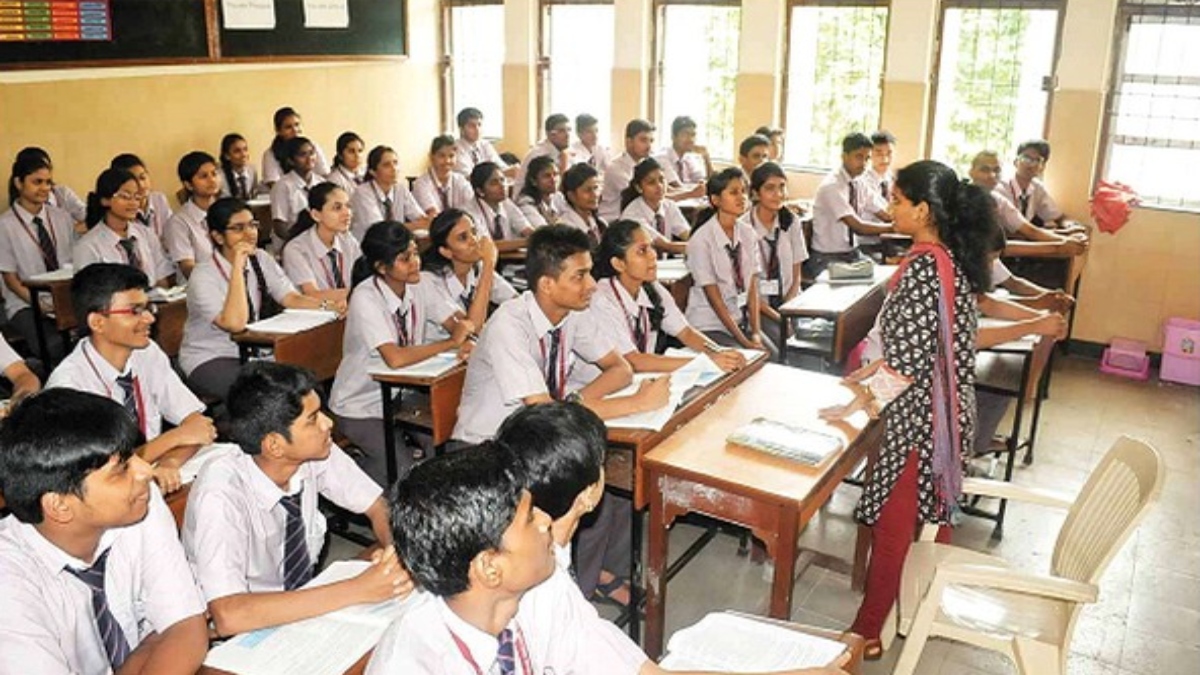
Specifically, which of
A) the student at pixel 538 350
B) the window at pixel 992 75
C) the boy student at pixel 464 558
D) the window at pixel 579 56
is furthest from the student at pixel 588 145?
the boy student at pixel 464 558

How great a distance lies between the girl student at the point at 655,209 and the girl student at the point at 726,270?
980 millimetres

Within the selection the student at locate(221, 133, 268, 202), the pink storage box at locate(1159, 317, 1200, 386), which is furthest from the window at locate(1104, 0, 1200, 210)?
the student at locate(221, 133, 268, 202)

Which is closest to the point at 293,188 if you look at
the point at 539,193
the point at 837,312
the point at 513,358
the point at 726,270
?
the point at 539,193

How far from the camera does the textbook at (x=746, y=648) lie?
1.78 metres

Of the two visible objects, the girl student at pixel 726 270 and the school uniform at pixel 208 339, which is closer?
the school uniform at pixel 208 339

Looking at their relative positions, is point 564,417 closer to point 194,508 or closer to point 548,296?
point 194,508

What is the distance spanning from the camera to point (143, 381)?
2.97m

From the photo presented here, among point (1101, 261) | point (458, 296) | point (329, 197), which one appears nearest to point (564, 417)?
point (458, 296)

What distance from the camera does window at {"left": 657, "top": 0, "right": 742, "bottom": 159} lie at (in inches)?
300

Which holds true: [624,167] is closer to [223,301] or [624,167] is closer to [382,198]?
[382,198]

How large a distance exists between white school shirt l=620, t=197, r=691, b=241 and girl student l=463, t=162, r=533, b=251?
2.10ft

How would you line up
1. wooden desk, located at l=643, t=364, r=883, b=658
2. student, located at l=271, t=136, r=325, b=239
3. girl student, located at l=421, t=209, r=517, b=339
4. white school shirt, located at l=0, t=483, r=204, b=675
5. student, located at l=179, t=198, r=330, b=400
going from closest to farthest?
white school shirt, located at l=0, t=483, r=204, b=675 → wooden desk, located at l=643, t=364, r=883, b=658 → student, located at l=179, t=198, r=330, b=400 → girl student, located at l=421, t=209, r=517, b=339 → student, located at l=271, t=136, r=325, b=239

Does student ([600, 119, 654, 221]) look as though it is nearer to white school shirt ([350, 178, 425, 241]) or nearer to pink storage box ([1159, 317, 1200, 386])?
white school shirt ([350, 178, 425, 241])

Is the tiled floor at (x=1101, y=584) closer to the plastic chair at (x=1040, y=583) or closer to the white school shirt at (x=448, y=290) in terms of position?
the plastic chair at (x=1040, y=583)
